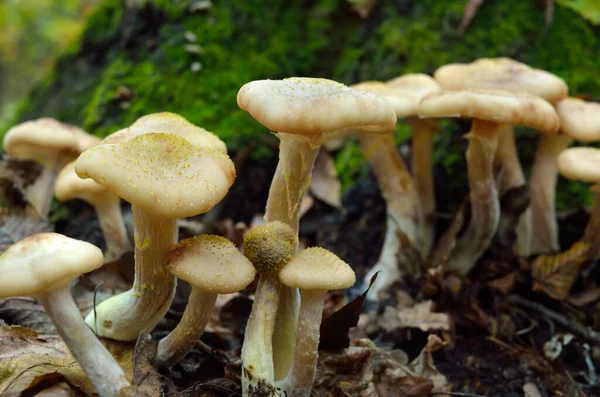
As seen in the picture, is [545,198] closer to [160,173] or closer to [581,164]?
[581,164]

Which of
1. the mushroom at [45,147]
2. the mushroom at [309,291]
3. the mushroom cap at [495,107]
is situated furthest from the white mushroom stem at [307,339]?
the mushroom at [45,147]

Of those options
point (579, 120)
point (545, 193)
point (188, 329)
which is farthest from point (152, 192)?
point (545, 193)

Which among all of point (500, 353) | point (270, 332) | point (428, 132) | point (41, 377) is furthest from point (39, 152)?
point (500, 353)

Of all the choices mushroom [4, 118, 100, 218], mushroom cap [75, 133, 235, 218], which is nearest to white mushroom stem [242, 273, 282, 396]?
mushroom cap [75, 133, 235, 218]

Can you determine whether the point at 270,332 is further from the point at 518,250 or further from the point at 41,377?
the point at 518,250

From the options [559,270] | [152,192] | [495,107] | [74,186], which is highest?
[152,192]

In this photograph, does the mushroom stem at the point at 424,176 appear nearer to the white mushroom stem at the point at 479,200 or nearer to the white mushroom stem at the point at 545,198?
the white mushroom stem at the point at 479,200
